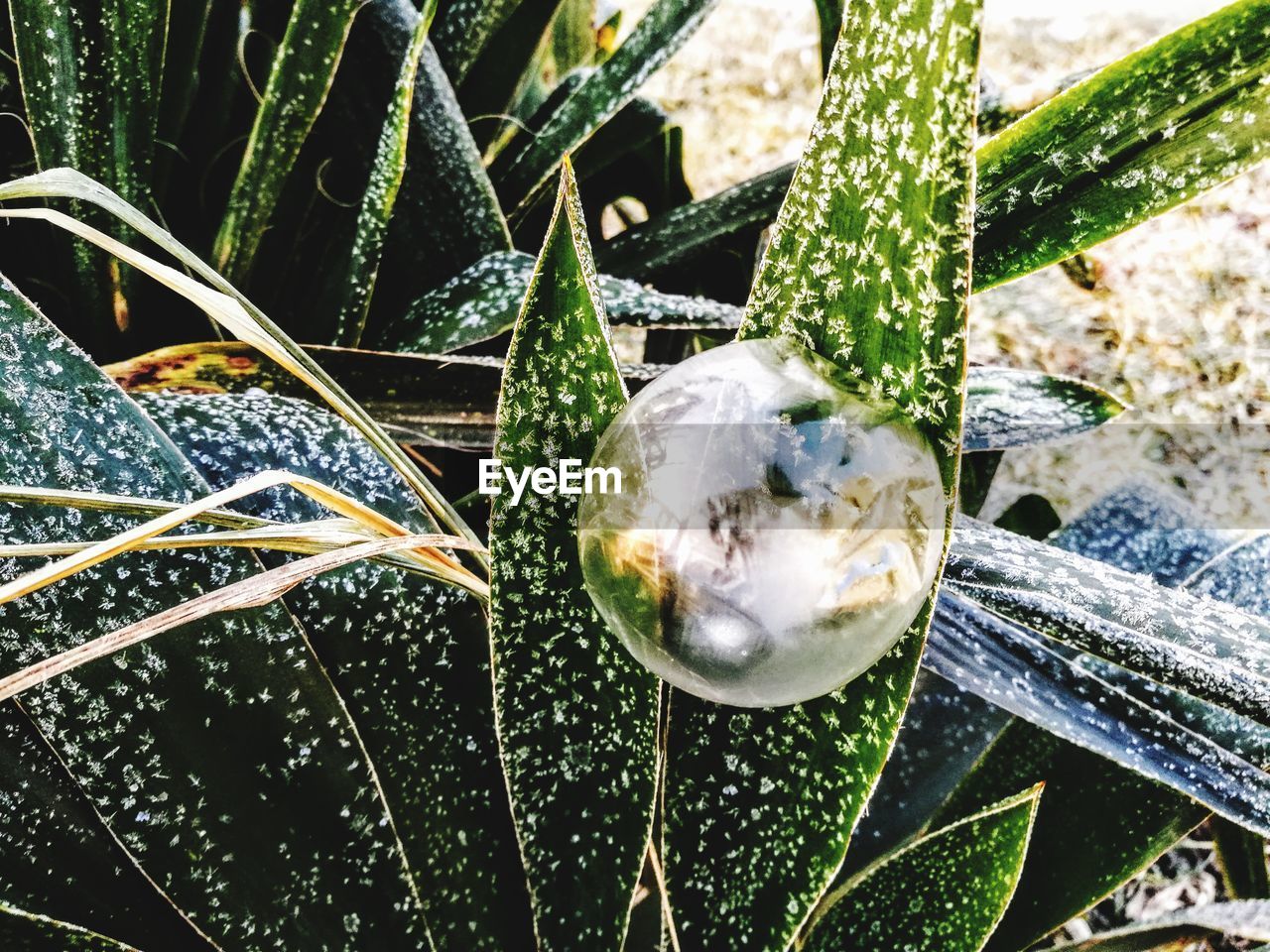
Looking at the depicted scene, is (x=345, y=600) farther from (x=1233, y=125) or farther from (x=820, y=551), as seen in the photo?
→ (x=1233, y=125)

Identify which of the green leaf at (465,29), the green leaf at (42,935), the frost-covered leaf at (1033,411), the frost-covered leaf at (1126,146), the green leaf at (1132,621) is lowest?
the green leaf at (42,935)

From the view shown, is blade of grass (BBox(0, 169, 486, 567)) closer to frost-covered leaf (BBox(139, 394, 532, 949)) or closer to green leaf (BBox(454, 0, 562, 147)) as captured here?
frost-covered leaf (BBox(139, 394, 532, 949))

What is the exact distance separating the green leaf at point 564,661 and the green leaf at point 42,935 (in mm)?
149

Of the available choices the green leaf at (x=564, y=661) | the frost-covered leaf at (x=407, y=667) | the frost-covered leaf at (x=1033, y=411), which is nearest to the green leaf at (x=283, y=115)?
the frost-covered leaf at (x=407, y=667)

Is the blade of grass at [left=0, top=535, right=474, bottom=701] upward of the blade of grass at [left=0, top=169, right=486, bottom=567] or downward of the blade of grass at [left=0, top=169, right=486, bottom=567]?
downward

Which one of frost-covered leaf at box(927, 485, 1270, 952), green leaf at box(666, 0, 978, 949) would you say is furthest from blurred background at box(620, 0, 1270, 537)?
green leaf at box(666, 0, 978, 949)

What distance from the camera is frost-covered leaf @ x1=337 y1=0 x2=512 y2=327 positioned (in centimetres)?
51

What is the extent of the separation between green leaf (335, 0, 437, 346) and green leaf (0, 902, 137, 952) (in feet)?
1.03

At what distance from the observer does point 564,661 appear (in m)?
0.31

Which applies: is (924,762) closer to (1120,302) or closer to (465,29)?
(465,29)

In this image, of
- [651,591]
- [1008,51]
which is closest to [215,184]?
[651,591]

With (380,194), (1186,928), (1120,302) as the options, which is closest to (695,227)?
(380,194)

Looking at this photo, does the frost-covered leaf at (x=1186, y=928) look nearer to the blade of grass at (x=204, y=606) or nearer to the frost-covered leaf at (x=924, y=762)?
the frost-covered leaf at (x=924, y=762)

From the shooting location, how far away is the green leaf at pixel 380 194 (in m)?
0.42
